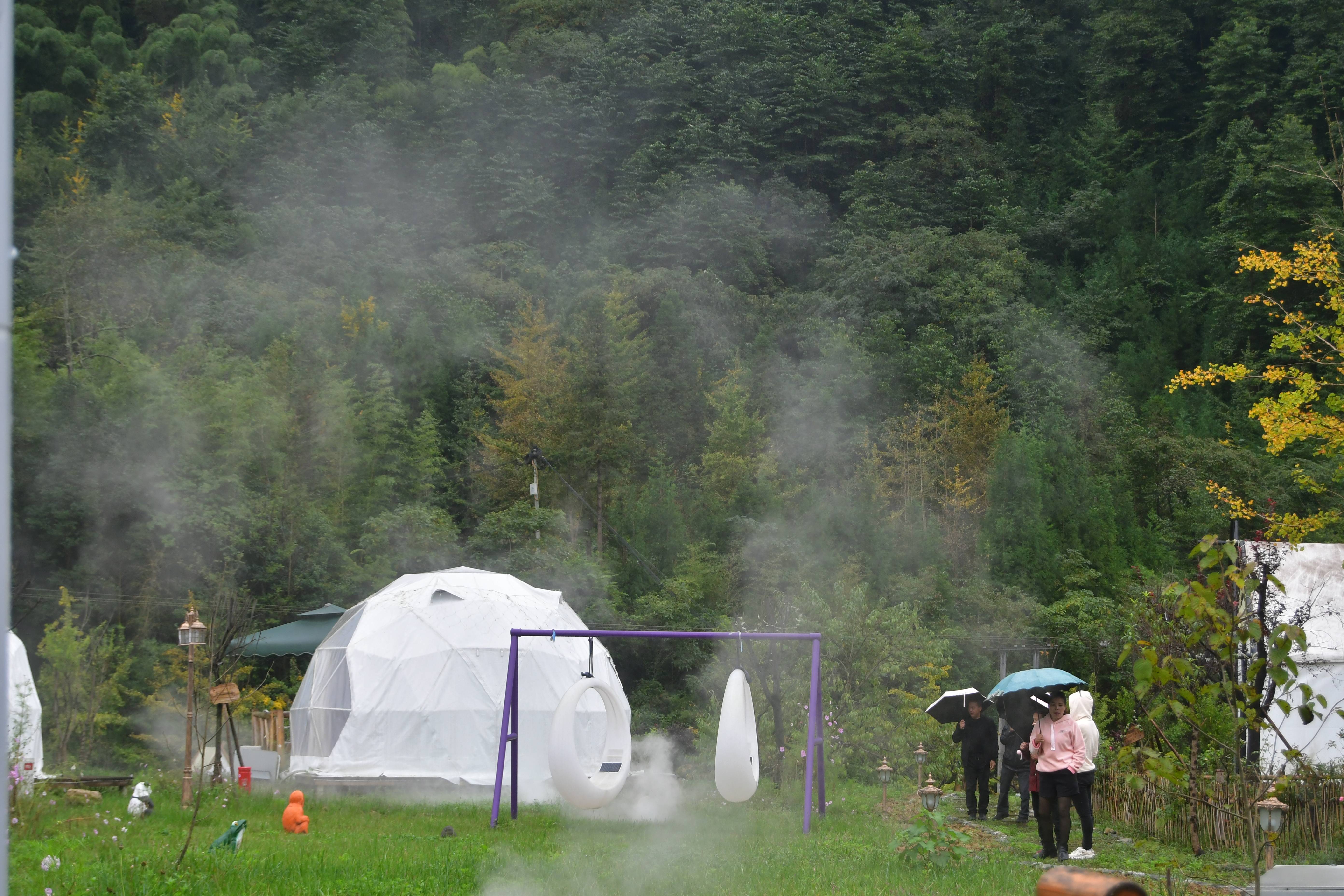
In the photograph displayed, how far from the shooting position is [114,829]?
9.47 metres

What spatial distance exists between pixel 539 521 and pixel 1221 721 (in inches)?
615

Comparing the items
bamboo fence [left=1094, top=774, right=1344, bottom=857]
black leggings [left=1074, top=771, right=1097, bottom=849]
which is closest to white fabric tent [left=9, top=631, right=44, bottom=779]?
black leggings [left=1074, top=771, right=1097, bottom=849]

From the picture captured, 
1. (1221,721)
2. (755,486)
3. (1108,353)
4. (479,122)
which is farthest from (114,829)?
(479,122)

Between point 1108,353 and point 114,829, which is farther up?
point 1108,353

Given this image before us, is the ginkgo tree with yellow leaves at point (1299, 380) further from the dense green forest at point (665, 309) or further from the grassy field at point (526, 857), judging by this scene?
the grassy field at point (526, 857)

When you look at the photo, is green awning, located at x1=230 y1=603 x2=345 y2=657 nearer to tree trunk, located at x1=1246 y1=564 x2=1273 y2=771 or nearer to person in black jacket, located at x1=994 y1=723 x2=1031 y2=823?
person in black jacket, located at x1=994 y1=723 x2=1031 y2=823

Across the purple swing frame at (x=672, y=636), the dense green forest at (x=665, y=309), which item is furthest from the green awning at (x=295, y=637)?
the purple swing frame at (x=672, y=636)

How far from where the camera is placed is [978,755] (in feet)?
36.8

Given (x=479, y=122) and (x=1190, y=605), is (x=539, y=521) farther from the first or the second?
(x=479, y=122)

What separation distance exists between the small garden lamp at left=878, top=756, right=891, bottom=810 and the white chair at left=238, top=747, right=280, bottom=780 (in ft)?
24.0

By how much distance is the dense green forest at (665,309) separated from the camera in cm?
2330

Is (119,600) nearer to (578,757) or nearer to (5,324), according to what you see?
(578,757)

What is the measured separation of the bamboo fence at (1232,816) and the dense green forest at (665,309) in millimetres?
4815

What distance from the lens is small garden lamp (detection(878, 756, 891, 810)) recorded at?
11.1 metres
